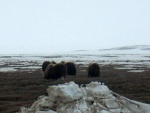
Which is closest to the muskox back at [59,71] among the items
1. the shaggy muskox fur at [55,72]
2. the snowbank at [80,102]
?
the shaggy muskox fur at [55,72]

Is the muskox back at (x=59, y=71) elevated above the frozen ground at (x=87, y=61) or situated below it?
above

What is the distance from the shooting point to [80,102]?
9609mm

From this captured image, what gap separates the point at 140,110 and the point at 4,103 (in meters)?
6.19

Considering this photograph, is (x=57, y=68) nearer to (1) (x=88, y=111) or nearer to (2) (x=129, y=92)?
(2) (x=129, y=92)

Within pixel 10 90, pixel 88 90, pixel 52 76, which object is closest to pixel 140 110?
pixel 88 90

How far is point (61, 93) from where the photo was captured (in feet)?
31.6

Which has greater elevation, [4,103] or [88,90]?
[88,90]

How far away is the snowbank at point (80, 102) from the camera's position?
30.9 feet

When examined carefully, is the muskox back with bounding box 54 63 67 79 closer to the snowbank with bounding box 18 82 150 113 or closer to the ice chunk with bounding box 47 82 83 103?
the snowbank with bounding box 18 82 150 113

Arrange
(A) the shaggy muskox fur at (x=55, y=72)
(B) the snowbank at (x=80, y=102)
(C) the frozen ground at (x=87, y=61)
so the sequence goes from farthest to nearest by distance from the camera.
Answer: (C) the frozen ground at (x=87, y=61) → (A) the shaggy muskox fur at (x=55, y=72) → (B) the snowbank at (x=80, y=102)

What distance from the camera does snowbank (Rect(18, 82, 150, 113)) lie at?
941 cm

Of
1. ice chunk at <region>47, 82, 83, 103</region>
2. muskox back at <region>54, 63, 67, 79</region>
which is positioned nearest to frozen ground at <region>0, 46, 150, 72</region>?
muskox back at <region>54, 63, 67, 79</region>

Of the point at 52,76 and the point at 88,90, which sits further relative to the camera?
the point at 52,76

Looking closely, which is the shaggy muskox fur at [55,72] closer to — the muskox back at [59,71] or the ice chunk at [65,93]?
the muskox back at [59,71]
